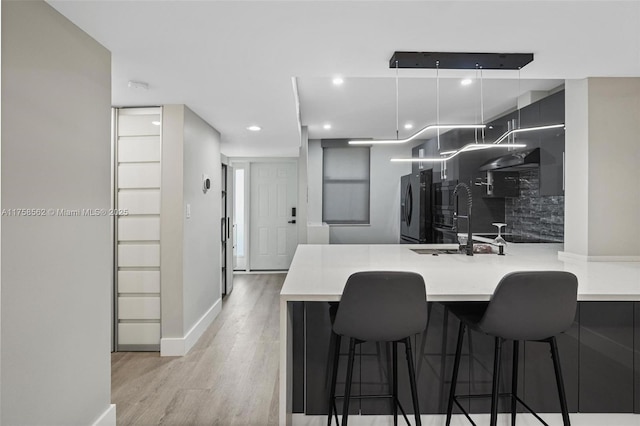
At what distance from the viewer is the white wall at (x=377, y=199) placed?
6633mm

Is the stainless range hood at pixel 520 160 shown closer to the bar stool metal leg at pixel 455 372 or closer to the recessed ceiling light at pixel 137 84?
the bar stool metal leg at pixel 455 372

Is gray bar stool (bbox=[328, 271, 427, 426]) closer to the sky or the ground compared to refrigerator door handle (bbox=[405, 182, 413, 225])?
closer to the ground

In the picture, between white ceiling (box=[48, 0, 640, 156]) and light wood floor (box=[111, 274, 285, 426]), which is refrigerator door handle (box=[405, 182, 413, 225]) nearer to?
light wood floor (box=[111, 274, 285, 426])

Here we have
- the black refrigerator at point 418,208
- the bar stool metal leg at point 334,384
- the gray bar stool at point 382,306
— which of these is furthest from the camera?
the black refrigerator at point 418,208

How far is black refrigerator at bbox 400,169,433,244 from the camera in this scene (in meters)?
5.40

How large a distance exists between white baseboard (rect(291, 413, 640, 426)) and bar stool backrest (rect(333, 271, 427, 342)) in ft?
2.36

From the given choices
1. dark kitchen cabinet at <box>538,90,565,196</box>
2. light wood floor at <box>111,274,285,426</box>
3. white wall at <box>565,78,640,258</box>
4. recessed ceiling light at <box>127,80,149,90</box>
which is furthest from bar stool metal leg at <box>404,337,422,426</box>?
recessed ceiling light at <box>127,80,149,90</box>

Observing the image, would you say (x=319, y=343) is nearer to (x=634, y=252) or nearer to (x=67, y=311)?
(x=67, y=311)

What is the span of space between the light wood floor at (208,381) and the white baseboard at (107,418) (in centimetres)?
14

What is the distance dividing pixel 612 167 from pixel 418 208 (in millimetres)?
2881

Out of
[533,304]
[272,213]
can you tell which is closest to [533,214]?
[533,304]

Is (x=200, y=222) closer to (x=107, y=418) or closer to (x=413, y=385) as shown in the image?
(x=107, y=418)

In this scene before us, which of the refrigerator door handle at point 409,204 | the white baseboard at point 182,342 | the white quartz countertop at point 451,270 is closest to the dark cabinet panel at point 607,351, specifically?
the white quartz countertop at point 451,270

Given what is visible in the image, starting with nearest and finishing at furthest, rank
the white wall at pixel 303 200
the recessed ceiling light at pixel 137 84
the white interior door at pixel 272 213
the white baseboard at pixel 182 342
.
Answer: the recessed ceiling light at pixel 137 84, the white baseboard at pixel 182 342, the white wall at pixel 303 200, the white interior door at pixel 272 213
